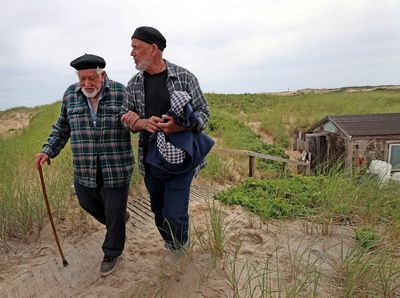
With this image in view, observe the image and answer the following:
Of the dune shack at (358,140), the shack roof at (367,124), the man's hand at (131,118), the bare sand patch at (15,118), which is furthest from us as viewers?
the bare sand patch at (15,118)

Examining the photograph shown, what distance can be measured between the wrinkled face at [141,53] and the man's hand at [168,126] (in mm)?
458

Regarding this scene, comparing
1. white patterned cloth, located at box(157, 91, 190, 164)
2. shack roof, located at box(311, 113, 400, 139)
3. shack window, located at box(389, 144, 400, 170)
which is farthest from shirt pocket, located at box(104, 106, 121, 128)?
shack window, located at box(389, 144, 400, 170)

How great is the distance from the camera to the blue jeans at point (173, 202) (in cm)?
269

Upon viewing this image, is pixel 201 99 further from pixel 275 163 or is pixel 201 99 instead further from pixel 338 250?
pixel 275 163

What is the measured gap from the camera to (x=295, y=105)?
24766mm

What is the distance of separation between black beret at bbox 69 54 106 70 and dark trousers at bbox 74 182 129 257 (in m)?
1.00

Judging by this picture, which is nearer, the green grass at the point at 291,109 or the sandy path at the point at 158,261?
the sandy path at the point at 158,261

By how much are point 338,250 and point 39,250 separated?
3.07 meters

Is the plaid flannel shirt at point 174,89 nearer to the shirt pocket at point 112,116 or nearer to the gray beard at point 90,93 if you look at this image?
the shirt pocket at point 112,116

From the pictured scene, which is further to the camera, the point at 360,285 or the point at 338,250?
the point at 338,250

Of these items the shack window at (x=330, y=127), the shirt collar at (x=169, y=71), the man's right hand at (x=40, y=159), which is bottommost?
the shack window at (x=330, y=127)

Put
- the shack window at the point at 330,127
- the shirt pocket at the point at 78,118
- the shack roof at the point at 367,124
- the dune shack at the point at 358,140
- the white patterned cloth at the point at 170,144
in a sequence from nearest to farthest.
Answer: the white patterned cloth at the point at 170,144
the shirt pocket at the point at 78,118
the dune shack at the point at 358,140
the shack roof at the point at 367,124
the shack window at the point at 330,127

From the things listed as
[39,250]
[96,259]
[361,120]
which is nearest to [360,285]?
[96,259]

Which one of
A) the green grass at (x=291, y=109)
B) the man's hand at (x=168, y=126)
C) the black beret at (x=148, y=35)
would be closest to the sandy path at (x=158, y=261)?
the man's hand at (x=168, y=126)
